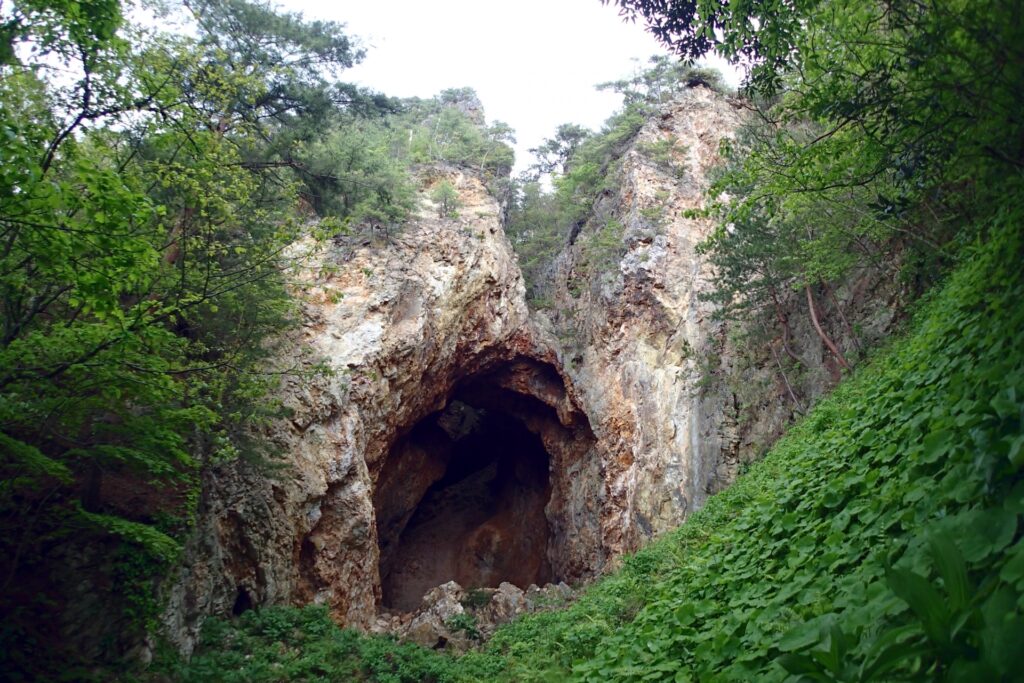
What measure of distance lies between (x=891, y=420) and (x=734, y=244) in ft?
35.0

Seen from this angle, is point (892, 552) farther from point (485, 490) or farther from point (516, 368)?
point (485, 490)

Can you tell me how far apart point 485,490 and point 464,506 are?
3.99 feet

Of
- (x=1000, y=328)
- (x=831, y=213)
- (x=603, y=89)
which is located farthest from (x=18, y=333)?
(x=603, y=89)

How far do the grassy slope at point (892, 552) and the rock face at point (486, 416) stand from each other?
6.48m

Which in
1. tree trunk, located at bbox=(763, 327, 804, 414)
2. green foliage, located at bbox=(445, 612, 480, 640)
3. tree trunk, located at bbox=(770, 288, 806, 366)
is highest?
tree trunk, located at bbox=(770, 288, 806, 366)

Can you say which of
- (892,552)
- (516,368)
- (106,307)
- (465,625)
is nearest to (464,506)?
(516,368)

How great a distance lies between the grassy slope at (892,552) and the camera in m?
1.66

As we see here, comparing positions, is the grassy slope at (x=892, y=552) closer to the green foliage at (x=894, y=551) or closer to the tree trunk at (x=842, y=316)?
the green foliage at (x=894, y=551)

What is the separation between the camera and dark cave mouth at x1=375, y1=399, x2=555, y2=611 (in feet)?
71.3

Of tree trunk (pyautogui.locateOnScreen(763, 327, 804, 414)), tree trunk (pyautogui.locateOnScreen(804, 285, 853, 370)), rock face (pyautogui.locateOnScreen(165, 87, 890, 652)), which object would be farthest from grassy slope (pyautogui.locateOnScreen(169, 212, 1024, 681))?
tree trunk (pyautogui.locateOnScreen(763, 327, 804, 414))

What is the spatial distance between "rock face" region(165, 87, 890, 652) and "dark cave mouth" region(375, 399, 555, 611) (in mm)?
83

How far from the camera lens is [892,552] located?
7.86 feet

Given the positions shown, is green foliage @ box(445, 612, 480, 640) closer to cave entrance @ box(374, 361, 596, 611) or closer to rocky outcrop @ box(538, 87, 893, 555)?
rocky outcrop @ box(538, 87, 893, 555)

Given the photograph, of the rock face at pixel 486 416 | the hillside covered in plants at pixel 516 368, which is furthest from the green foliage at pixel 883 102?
the rock face at pixel 486 416
